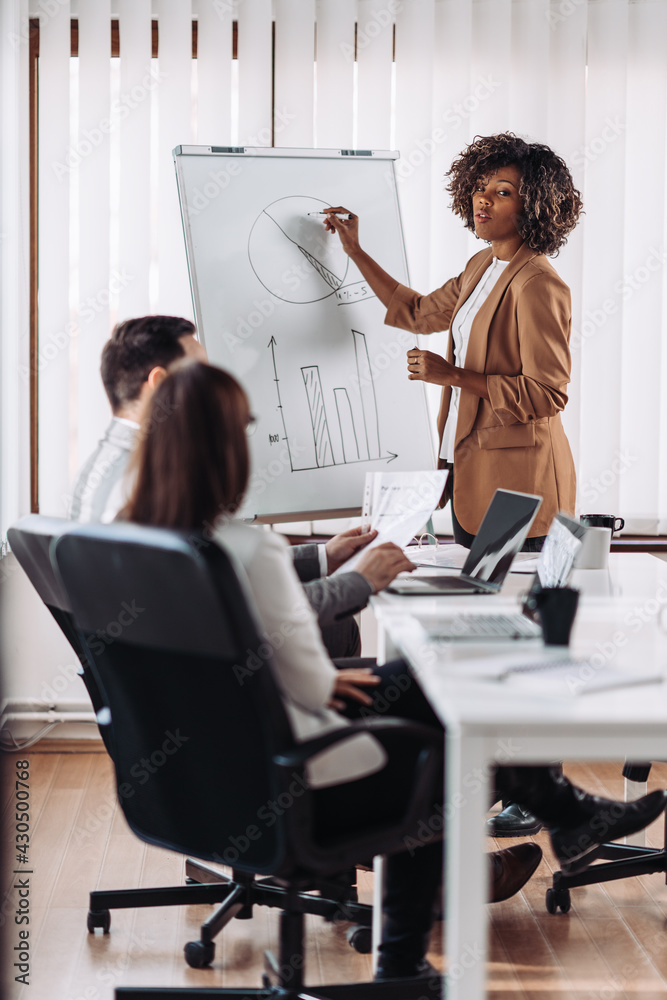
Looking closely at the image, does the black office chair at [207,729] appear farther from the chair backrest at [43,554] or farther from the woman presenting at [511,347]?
the woman presenting at [511,347]

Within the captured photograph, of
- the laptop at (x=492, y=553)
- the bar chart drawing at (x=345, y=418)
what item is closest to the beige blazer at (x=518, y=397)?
the bar chart drawing at (x=345, y=418)

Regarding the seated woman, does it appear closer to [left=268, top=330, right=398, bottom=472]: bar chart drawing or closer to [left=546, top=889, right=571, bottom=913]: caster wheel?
[left=546, top=889, right=571, bottom=913]: caster wheel

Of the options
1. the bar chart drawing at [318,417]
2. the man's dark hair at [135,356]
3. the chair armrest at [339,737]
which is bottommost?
the chair armrest at [339,737]

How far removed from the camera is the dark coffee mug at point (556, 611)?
5.04ft

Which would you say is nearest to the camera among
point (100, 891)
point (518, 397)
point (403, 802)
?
point (403, 802)

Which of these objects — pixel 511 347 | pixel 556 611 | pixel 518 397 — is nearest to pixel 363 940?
pixel 556 611

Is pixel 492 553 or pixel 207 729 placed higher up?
pixel 492 553

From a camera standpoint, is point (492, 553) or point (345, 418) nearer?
point (492, 553)

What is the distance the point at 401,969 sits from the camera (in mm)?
1725

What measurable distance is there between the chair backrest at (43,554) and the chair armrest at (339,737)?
1.47 ft

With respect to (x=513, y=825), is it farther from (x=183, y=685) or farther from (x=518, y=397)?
(x=183, y=685)

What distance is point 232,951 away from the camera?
211cm

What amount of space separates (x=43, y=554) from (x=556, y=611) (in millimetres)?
820

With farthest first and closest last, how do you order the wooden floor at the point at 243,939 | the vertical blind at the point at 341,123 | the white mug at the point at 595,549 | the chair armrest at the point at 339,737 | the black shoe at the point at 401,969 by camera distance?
the vertical blind at the point at 341,123, the white mug at the point at 595,549, the wooden floor at the point at 243,939, the black shoe at the point at 401,969, the chair armrest at the point at 339,737
